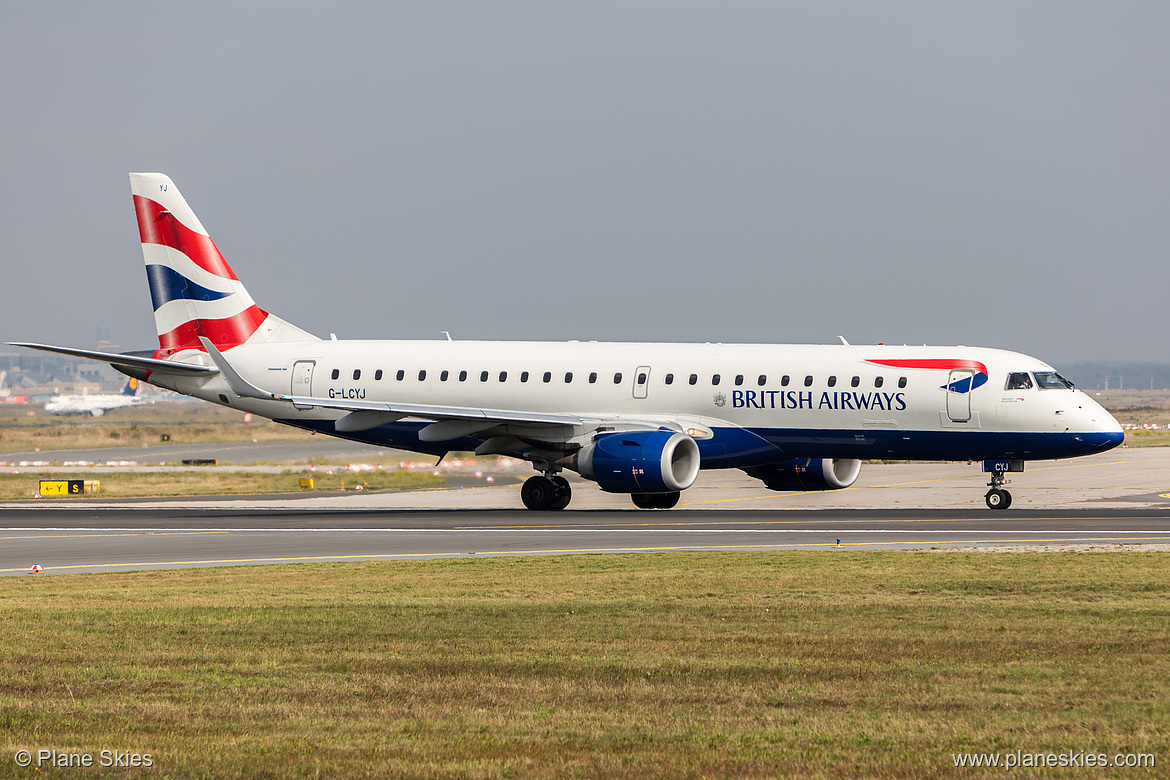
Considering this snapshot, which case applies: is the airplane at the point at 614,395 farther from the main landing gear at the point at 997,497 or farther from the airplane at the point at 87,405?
the airplane at the point at 87,405

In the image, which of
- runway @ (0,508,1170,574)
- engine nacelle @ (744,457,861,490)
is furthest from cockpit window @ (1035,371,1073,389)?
engine nacelle @ (744,457,861,490)

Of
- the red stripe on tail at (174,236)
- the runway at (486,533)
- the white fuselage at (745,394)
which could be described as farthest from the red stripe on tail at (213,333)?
the runway at (486,533)

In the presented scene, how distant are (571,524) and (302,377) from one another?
12589mm

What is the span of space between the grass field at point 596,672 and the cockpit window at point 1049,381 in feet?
48.8

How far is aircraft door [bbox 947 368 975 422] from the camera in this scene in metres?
33.7

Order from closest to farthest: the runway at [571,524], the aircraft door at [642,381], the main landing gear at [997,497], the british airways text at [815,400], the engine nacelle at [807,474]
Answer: the runway at [571,524] → the british airways text at [815,400] → the main landing gear at [997,497] → the aircraft door at [642,381] → the engine nacelle at [807,474]

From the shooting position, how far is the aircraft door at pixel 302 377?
4059 centimetres

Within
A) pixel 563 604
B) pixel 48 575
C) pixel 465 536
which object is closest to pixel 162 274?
pixel 465 536

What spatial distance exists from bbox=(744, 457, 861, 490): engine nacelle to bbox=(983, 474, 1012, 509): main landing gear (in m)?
4.14

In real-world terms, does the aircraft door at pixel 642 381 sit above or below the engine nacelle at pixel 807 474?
above

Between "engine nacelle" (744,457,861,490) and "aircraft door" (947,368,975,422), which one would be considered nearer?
"aircraft door" (947,368,975,422)

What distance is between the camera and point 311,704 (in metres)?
10.7

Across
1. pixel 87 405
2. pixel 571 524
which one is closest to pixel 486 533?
pixel 571 524

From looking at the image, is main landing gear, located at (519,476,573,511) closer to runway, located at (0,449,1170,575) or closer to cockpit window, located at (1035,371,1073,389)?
runway, located at (0,449,1170,575)
